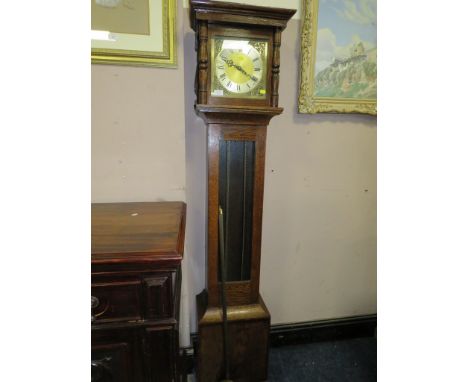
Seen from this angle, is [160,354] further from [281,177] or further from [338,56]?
[338,56]

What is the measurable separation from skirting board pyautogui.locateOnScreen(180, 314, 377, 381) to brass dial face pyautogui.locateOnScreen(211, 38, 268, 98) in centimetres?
123

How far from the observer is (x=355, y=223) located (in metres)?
1.51

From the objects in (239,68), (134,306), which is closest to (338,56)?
(239,68)

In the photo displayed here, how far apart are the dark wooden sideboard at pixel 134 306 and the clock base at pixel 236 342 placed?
46 cm

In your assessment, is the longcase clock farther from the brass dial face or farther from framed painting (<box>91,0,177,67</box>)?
framed painting (<box>91,0,177,67</box>)

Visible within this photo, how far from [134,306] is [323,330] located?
127cm

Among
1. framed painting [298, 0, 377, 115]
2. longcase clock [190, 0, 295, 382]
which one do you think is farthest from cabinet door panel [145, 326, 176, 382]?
framed painting [298, 0, 377, 115]

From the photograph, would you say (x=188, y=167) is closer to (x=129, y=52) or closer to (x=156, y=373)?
(x=129, y=52)

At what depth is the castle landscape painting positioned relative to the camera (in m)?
1.25

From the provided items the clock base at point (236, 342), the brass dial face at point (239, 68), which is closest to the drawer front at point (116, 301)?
the clock base at point (236, 342)

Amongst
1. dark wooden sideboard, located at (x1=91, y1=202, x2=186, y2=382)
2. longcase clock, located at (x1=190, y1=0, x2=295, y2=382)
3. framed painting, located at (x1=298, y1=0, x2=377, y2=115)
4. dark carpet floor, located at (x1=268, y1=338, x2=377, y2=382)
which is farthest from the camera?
dark carpet floor, located at (x1=268, y1=338, x2=377, y2=382)
